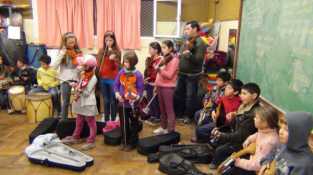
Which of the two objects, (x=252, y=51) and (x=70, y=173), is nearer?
(x=70, y=173)

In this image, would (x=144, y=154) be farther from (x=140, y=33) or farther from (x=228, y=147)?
(x=140, y=33)

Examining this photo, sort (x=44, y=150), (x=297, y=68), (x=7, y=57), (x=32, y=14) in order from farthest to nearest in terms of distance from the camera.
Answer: (x=32, y=14) < (x=7, y=57) < (x=44, y=150) < (x=297, y=68)

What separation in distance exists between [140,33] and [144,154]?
2928 millimetres

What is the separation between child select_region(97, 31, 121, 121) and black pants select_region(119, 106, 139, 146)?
599 mm

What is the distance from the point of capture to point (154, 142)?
305cm

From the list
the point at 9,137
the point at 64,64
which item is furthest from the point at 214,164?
the point at 9,137

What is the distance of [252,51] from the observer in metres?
2.87

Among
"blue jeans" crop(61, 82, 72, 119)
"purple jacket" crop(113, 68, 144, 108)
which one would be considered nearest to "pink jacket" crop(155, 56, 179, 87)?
"purple jacket" crop(113, 68, 144, 108)

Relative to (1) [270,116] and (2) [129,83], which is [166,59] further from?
(1) [270,116]

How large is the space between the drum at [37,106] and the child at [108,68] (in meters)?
0.83

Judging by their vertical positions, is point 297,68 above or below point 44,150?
above

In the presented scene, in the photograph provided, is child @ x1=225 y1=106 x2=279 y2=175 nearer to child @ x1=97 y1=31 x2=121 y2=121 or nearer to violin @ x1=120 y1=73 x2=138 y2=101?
violin @ x1=120 y1=73 x2=138 y2=101

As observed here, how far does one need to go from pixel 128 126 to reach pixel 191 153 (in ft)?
2.36

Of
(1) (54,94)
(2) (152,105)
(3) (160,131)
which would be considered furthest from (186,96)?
(1) (54,94)
